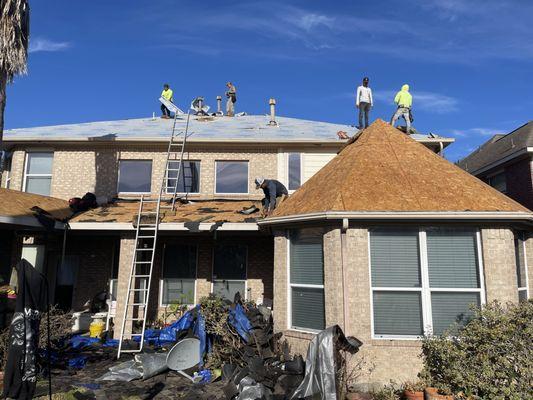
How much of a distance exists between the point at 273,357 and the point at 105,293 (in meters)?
6.96

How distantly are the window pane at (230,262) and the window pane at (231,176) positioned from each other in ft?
7.30

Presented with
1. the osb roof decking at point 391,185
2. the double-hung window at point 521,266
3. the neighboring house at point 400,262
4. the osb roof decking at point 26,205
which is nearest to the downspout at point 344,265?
the neighboring house at point 400,262

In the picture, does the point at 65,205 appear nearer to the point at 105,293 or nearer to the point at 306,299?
the point at 105,293

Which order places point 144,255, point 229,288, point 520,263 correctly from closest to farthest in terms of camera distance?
point 520,263
point 144,255
point 229,288

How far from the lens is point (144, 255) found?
11.7m

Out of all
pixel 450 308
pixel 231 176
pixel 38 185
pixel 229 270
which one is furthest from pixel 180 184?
pixel 450 308

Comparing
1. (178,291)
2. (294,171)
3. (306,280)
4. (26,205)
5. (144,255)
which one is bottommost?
(178,291)

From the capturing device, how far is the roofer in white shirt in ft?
50.0

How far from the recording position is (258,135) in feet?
47.2

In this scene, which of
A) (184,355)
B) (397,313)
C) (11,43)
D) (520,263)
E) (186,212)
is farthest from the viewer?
(186,212)

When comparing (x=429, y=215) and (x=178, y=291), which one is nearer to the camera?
(x=429, y=215)

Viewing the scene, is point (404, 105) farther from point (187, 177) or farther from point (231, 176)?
point (187, 177)

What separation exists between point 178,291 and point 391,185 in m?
7.49

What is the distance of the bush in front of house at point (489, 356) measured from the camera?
5945mm
